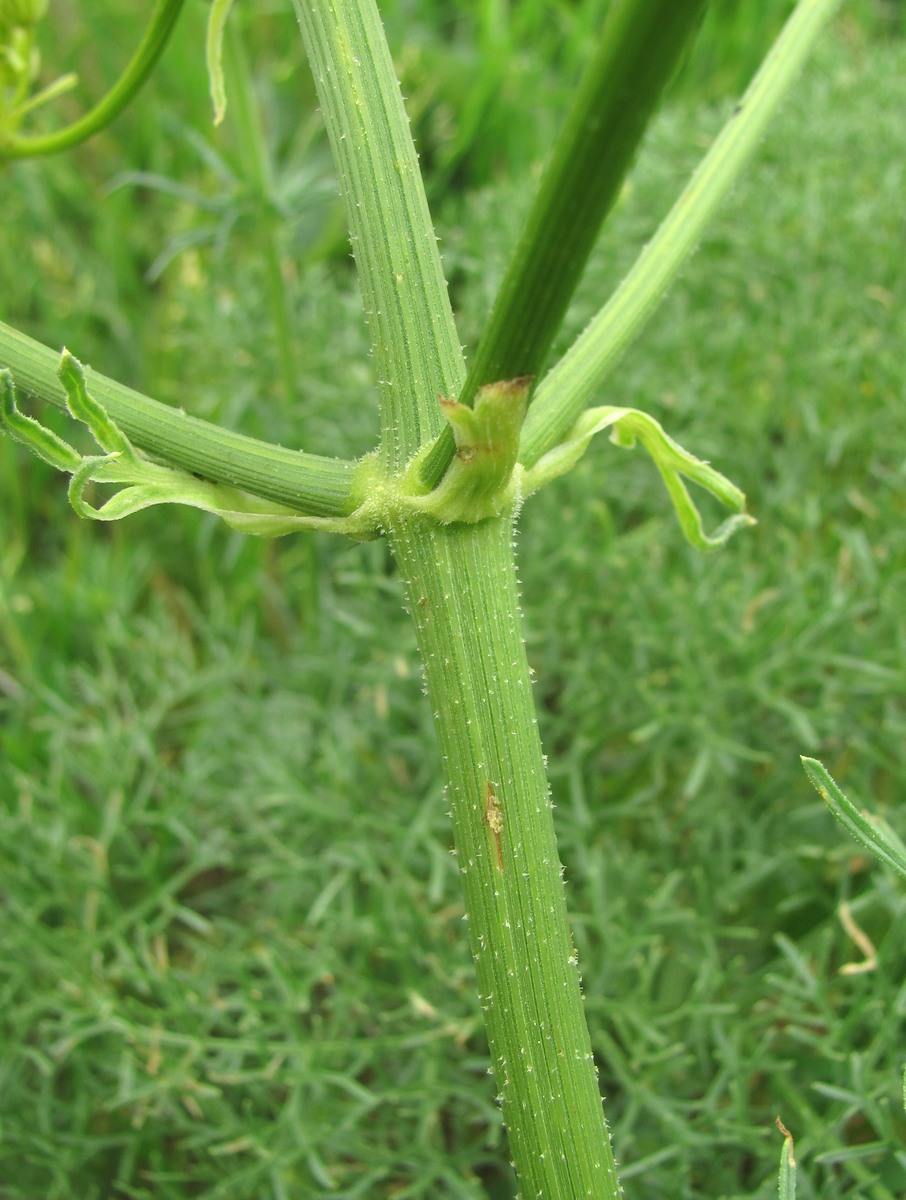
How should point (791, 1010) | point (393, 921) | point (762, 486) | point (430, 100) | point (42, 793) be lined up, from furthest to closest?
point (430, 100)
point (762, 486)
point (42, 793)
point (393, 921)
point (791, 1010)

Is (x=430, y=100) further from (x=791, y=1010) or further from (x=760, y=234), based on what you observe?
(x=791, y=1010)

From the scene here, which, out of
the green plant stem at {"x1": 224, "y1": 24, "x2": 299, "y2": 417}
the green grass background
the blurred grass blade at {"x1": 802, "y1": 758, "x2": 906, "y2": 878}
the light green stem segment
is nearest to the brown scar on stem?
the light green stem segment

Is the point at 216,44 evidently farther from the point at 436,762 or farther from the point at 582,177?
the point at 436,762

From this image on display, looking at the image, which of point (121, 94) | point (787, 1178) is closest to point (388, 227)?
point (121, 94)

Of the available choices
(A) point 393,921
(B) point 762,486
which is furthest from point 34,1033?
(B) point 762,486

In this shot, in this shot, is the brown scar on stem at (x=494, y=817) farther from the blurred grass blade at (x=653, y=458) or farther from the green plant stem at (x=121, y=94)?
the green plant stem at (x=121, y=94)
